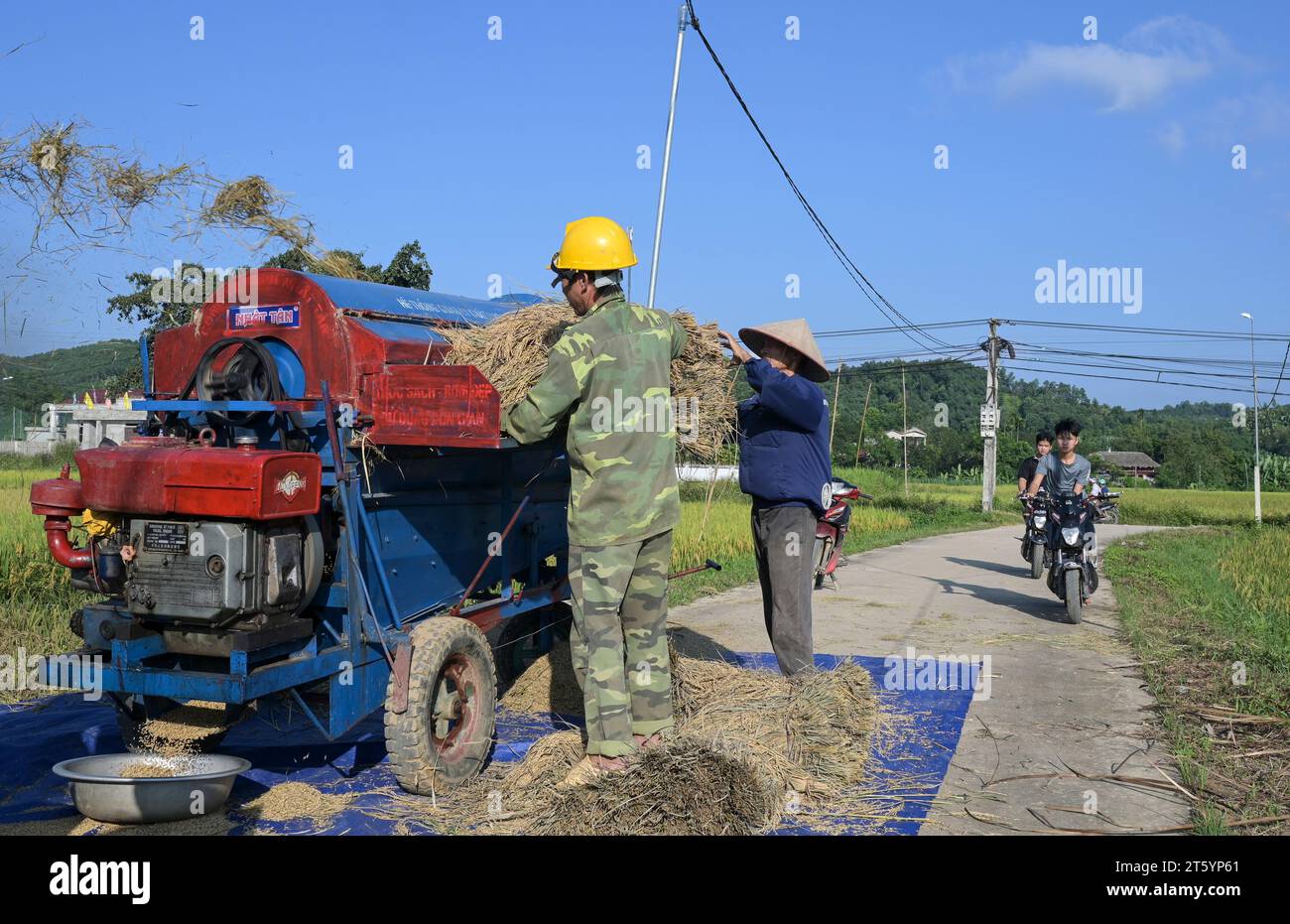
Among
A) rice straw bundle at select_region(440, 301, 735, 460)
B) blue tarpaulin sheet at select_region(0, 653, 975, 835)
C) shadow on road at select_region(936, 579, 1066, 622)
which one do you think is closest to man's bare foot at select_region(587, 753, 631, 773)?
blue tarpaulin sheet at select_region(0, 653, 975, 835)

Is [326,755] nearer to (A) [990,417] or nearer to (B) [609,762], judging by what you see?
(B) [609,762]

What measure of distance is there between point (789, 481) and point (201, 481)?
2947mm

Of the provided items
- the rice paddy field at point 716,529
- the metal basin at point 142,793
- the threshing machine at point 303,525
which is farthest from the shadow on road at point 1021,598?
the metal basin at point 142,793

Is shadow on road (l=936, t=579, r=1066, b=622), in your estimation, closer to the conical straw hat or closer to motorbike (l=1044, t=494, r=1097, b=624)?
motorbike (l=1044, t=494, r=1097, b=624)

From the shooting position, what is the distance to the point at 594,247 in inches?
170

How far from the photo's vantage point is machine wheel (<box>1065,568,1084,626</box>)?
29.3ft

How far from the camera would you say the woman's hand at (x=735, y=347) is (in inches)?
212

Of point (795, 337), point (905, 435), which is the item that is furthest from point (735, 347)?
point (905, 435)

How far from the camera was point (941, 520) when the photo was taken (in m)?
24.9

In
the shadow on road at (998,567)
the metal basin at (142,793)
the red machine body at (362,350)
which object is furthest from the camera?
the shadow on road at (998,567)

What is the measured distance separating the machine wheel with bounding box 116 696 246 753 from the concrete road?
119 inches

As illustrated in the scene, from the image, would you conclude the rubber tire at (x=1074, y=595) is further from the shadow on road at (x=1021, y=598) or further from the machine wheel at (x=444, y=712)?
the machine wheel at (x=444, y=712)

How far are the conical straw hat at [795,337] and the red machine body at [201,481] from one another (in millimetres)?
2514
